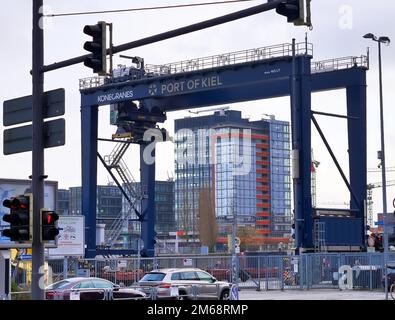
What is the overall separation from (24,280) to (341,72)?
23719 mm

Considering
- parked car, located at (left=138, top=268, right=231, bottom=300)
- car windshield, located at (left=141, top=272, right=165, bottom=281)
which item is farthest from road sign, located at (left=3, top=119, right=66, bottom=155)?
car windshield, located at (left=141, top=272, right=165, bottom=281)

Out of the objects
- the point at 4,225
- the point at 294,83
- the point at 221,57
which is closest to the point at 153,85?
the point at 221,57

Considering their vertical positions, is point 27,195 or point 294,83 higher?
point 294,83

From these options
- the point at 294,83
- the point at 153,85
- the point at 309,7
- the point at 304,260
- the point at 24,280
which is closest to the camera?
the point at 309,7

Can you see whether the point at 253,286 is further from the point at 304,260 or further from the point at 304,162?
the point at 304,162

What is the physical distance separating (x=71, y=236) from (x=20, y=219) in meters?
23.1

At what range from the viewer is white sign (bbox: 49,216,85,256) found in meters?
40.4

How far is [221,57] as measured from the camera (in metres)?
54.0

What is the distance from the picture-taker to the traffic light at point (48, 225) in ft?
58.7

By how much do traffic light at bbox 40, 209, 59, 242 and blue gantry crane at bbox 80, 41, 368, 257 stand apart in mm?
31582

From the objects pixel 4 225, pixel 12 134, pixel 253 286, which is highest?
pixel 12 134

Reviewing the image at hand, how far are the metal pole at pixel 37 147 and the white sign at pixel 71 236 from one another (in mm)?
21956

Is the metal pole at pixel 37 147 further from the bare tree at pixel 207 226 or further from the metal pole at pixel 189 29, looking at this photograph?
the bare tree at pixel 207 226

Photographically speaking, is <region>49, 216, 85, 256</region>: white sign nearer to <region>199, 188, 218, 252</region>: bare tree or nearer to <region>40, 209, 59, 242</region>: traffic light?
<region>40, 209, 59, 242</region>: traffic light
